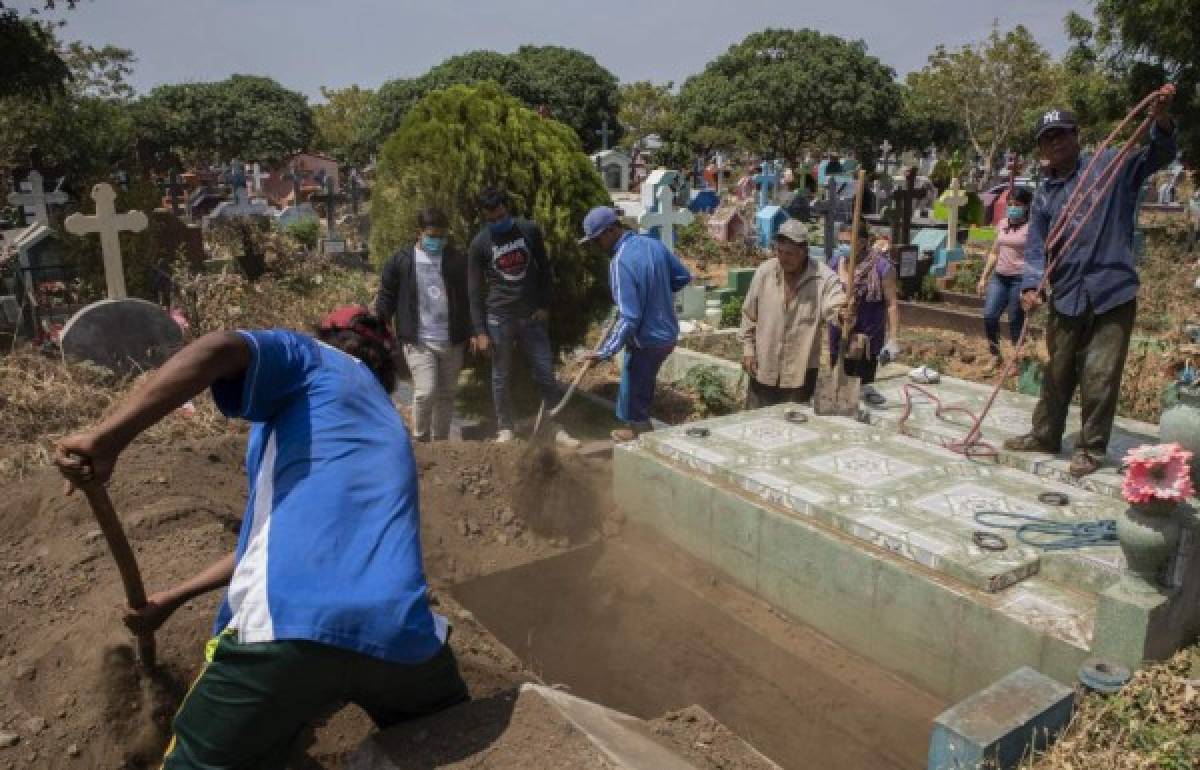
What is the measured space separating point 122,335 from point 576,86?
1500 inches

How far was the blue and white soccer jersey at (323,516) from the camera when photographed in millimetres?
2035

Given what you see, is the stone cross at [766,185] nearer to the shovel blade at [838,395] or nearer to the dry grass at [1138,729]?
the shovel blade at [838,395]

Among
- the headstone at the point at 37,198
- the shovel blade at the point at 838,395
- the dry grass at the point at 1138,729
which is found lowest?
the dry grass at the point at 1138,729

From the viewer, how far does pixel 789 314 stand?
5.77m

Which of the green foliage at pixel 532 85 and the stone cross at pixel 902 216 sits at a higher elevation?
the green foliage at pixel 532 85

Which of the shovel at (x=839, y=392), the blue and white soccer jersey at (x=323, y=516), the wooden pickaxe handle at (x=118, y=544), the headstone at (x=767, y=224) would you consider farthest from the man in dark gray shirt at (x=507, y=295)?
the headstone at (x=767, y=224)

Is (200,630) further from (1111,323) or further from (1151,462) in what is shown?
(1111,323)

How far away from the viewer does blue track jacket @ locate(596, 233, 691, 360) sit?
5.91 metres

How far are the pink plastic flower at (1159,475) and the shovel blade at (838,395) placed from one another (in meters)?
2.66

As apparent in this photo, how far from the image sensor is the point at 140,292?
9258mm

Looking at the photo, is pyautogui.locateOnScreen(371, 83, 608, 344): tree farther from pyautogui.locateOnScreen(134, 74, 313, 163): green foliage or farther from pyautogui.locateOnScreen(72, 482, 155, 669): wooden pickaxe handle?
pyautogui.locateOnScreen(134, 74, 313, 163): green foliage

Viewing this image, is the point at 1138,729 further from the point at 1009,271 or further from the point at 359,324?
the point at 1009,271

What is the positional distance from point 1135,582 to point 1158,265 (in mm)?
13258

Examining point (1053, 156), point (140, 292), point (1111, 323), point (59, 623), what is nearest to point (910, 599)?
point (1111, 323)
